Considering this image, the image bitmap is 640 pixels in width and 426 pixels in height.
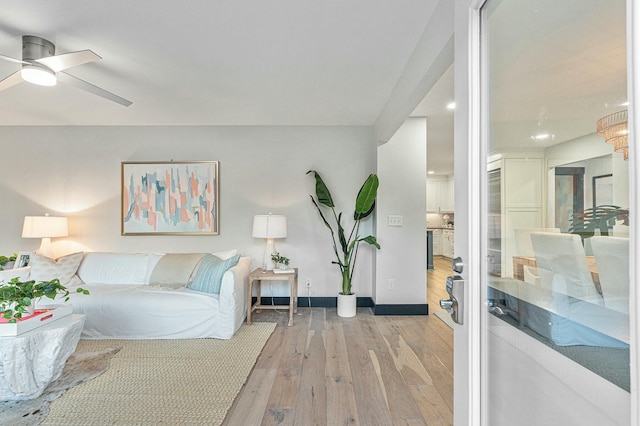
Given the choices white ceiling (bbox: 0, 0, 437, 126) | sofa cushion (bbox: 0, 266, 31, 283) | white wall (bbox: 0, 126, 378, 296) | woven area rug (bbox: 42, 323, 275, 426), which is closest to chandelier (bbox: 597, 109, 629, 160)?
white ceiling (bbox: 0, 0, 437, 126)

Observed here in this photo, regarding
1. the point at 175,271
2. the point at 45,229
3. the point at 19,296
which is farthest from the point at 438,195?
the point at 19,296

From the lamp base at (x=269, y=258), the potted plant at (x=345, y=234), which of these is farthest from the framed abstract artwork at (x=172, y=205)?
the potted plant at (x=345, y=234)

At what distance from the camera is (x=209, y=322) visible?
10.1 feet

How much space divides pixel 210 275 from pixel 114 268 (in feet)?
4.28

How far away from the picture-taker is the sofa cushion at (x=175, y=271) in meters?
3.46

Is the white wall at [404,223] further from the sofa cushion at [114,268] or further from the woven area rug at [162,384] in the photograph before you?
the sofa cushion at [114,268]

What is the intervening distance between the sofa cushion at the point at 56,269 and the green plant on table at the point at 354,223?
9.19ft

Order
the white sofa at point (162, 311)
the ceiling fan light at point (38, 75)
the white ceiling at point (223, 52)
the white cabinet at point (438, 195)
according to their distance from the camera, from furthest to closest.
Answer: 1. the white cabinet at point (438, 195)
2. the white sofa at point (162, 311)
3. the ceiling fan light at point (38, 75)
4. the white ceiling at point (223, 52)

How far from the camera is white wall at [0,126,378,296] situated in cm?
422

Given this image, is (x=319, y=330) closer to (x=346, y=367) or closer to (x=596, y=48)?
(x=346, y=367)

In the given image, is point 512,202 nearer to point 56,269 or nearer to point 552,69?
point 552,69

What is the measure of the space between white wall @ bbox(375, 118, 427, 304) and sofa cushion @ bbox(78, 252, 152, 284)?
2.70 meters

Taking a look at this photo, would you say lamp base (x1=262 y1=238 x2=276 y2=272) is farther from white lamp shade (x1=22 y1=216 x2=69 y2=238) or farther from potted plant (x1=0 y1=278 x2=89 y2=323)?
white lamp shade (x1=22 y1=216 x2=69 y2=238)

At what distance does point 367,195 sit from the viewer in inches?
145
